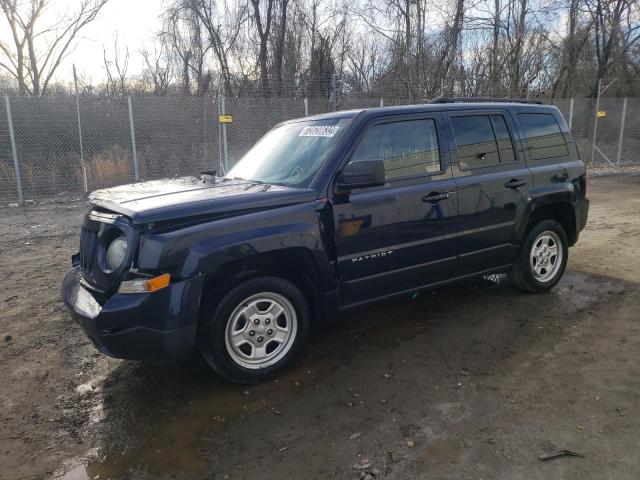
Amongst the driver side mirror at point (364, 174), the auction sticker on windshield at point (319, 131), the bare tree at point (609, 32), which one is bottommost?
the driver side mirror at point (364, 174)

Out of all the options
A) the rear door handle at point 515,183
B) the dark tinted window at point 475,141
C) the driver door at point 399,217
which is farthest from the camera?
the rear door handle at point 515,183

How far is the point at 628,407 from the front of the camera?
3033mm

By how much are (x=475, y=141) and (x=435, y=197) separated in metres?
0.83

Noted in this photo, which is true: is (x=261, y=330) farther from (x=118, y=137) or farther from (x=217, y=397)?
(x=118, y=137)

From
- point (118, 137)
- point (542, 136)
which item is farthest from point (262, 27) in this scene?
point (542, 136)

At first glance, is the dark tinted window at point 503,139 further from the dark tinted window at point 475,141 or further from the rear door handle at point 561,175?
the rear door handle at point 561,175

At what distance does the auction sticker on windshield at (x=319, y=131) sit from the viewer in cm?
389

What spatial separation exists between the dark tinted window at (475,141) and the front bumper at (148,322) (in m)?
2.63

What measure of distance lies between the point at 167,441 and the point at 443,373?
1.95 m

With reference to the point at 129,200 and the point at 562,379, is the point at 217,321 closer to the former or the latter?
the point at 129,200

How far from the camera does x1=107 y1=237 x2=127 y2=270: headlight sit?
10.1 feet

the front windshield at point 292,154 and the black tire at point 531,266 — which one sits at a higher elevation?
the front windshield at point 292,154

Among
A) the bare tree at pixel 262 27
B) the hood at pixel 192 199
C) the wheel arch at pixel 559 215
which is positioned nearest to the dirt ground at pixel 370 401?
the wheel arch at pixel 559 215

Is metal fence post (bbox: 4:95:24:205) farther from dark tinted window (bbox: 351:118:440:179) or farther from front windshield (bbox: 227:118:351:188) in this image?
dark tinted window (bbox: 351:118:440:179)
